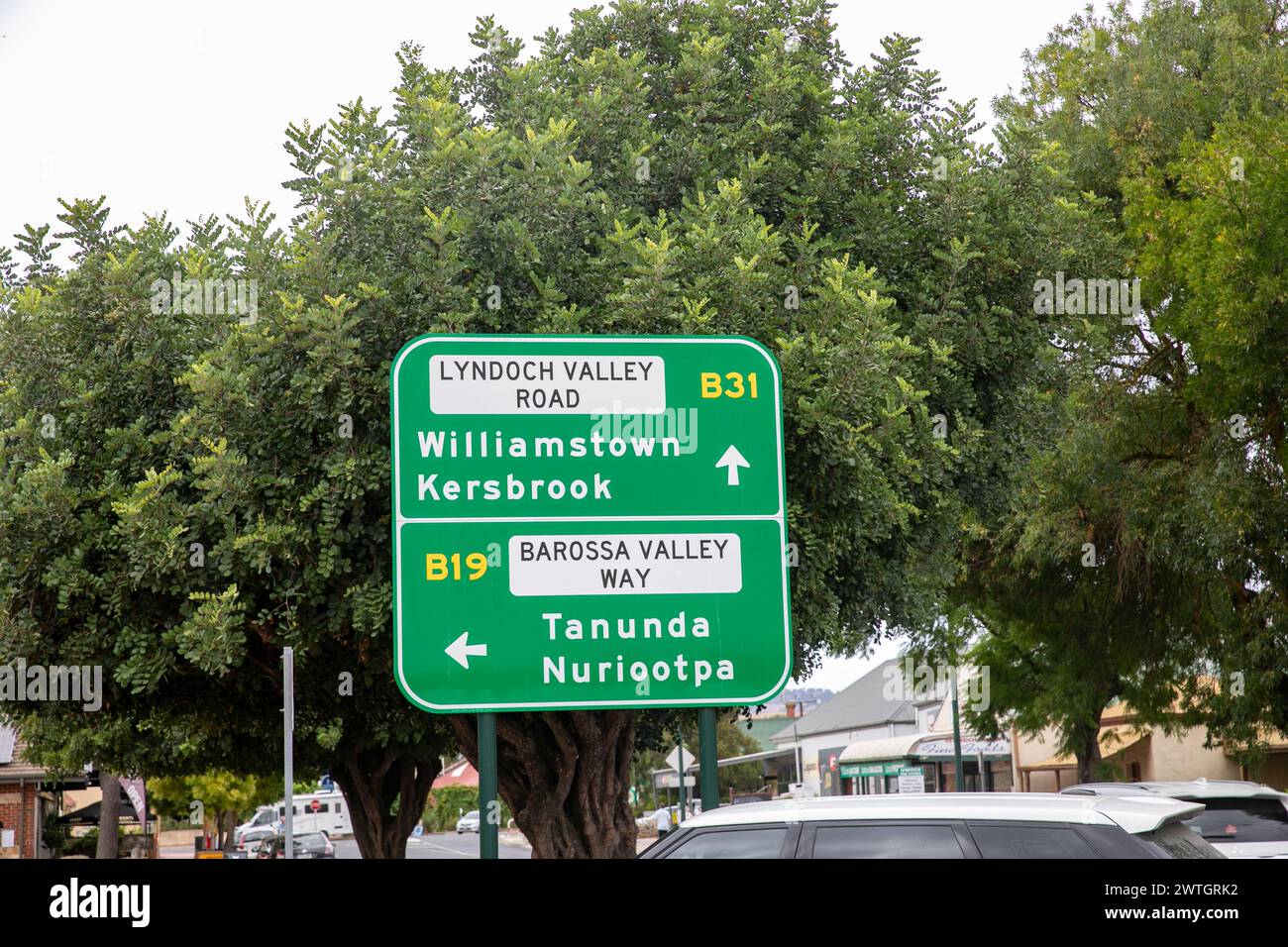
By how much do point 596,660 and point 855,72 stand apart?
934 cm

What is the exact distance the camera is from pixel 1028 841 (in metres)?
5.65

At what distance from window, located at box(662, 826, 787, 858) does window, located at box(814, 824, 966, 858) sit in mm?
195

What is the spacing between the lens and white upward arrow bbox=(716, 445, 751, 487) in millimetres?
9773

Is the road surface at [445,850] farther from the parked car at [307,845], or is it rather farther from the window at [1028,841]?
the window at [1028,841]

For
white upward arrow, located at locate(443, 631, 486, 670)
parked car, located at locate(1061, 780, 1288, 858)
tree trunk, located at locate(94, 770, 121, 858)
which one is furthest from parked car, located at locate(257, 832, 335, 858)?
white upward arrow, located at locate(443, 631, 486, 670)

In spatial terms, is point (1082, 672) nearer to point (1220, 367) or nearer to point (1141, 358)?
point (1141, 358)

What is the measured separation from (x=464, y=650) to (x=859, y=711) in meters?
73.0

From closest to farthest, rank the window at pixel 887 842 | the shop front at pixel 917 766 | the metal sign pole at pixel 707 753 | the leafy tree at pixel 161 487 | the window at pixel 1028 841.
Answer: the window at pixel 1028 841 < the window at pixel 887 842 < the metal sign pole at pixel 707 753 < the leafy tree at pixel 161 487 < the shop front at pixel 917 766

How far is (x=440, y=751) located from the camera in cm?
2014

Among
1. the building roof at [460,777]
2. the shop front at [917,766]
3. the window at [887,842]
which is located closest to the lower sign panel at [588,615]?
the window at [887,842]

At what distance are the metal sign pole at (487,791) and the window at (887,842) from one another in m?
2.94

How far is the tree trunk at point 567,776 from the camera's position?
50.6ft

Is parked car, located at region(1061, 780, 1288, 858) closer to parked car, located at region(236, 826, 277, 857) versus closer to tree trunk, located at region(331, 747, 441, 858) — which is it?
tree trunk, located at region(331, 747, 441, 858)
